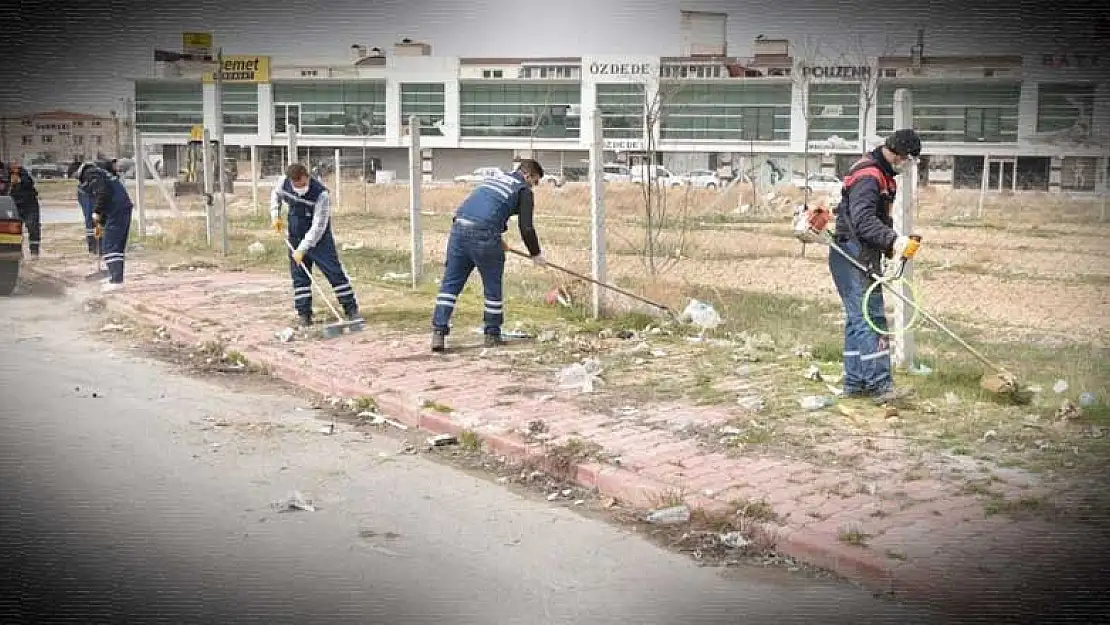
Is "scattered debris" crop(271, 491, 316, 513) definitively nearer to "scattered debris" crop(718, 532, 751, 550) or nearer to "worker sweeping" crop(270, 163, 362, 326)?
"scattered debris" crop(718, 532, 751, 550)

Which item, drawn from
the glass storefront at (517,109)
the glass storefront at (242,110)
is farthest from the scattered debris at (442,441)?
the glass storefront at (242,110)

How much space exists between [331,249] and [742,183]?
31.4 meters

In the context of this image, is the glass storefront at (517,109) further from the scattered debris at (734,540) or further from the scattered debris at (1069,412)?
the scattered debris at (734,540)

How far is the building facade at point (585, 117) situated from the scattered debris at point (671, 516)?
1534 cm

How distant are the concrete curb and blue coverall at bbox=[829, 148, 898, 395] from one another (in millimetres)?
2297

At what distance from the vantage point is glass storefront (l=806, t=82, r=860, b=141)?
3666 centimetres

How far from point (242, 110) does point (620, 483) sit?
165ft

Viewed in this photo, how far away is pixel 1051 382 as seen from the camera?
27.2ft

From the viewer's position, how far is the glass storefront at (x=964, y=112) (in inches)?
951

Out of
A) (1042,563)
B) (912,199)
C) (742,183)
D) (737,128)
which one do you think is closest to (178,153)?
(742,183)

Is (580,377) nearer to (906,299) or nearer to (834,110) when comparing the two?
(906,299)

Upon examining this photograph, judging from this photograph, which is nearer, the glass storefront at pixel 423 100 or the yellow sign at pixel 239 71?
the yellow sign at pixel 239 71

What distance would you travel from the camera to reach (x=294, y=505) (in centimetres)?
577

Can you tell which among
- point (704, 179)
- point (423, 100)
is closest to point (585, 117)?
point (423, 100)
